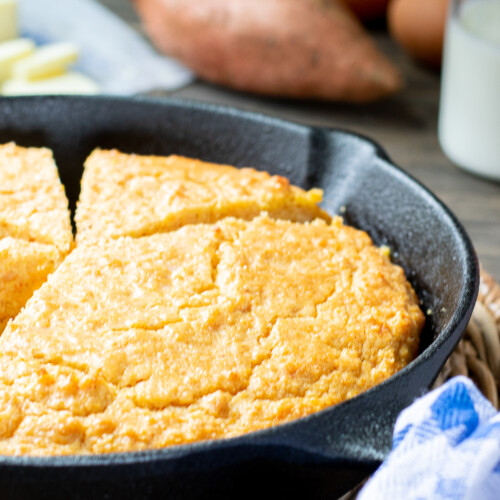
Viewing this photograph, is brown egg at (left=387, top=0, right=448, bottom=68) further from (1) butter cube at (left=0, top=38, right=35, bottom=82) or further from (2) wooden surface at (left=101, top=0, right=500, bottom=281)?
(1) butter cube at (left=0, top=38, right=35, bottom=82)

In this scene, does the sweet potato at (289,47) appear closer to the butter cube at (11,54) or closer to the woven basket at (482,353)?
the butter cube at (11,54)

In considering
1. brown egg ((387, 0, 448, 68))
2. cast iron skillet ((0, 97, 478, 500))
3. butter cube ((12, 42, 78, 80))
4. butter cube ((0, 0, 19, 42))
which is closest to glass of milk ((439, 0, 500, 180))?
brown egg ((387, 0, 448, 68))

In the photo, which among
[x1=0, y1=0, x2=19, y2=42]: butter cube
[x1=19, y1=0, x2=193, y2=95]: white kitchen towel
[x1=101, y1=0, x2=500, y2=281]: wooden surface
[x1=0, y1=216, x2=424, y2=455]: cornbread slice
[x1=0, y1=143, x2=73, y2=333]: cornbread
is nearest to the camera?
[x1=0, y1=216, x2=424, y2=455]: cornbread slice

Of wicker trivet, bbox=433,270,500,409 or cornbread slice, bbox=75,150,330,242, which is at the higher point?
cornbread slice, bbox=75,150,330,242

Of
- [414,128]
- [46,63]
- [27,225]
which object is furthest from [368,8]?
[27,225]

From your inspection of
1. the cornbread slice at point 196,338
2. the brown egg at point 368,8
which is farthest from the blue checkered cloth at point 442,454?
the brown egg at point 368,8

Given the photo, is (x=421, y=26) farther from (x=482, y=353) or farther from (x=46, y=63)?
(x=482, y=353)
